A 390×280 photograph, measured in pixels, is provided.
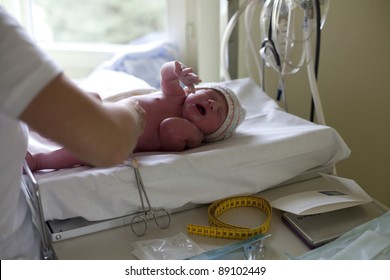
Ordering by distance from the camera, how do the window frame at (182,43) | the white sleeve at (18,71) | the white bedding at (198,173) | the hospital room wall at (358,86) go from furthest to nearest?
the window frame at (182,43) < the hospital room wall at (358,86) < the white bedding at (198,173) < the white sleeve at (18,71)

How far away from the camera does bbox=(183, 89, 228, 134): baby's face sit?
1.14 metres

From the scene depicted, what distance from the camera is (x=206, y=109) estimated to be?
3.82 feet

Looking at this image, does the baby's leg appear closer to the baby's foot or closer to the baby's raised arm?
the baby's foot

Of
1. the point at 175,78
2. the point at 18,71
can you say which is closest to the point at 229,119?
the point at 175,78

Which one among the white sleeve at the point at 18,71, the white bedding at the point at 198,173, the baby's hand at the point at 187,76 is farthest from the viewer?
the baby's hand at the point at 187,76

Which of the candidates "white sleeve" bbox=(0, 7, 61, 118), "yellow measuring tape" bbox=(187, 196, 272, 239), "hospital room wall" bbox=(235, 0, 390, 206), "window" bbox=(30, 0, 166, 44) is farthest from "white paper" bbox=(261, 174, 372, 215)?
"window" bbox=(30, 0, 166, 44)

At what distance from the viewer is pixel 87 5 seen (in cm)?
202

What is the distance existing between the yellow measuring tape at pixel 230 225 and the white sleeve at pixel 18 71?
46 cm

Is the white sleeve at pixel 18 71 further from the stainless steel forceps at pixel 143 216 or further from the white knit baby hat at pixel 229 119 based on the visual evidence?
the white knit baby hat at pixel 229 119

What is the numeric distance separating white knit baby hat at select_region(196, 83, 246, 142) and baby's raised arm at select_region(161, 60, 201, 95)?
8cm

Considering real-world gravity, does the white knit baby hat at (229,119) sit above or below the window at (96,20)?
below

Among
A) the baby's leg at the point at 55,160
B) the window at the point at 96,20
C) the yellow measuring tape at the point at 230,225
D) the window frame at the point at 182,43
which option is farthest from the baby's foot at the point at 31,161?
the window at the point at 96,20

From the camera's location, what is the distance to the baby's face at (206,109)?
45.1 inches

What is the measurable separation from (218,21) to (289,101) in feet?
1.33
